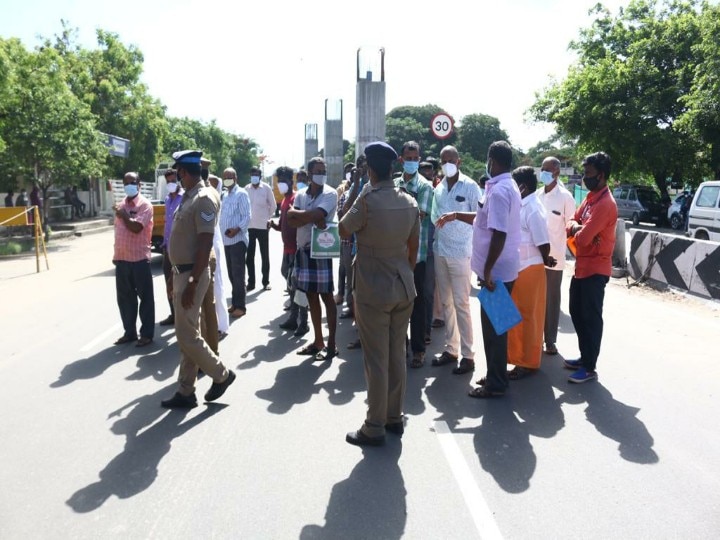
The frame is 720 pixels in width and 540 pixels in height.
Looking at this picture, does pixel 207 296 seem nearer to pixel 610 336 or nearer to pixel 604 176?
pixel 604 176

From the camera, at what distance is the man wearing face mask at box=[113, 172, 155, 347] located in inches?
254

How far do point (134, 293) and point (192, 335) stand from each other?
247 cm

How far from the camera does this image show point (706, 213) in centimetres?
1442

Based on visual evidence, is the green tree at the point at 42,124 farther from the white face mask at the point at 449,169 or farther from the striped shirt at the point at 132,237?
the white face mask at the point at 449,169

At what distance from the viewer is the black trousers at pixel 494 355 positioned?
4.84 m

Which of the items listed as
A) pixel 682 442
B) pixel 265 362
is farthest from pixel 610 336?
pixel 265 362

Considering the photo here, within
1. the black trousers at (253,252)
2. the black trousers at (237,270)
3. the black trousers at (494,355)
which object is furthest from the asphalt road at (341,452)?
the black trousers at (253,252)

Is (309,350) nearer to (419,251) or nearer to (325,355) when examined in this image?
(325,355)

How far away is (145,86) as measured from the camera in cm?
3191

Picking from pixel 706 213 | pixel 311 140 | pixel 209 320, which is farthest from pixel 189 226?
pixel 311 140

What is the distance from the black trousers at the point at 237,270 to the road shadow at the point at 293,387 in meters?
2.37

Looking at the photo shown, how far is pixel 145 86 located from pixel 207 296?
100 ft

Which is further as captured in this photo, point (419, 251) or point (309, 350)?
point (309, 350)

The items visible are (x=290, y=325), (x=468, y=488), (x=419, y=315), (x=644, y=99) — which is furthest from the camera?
(x=644, y=99)
